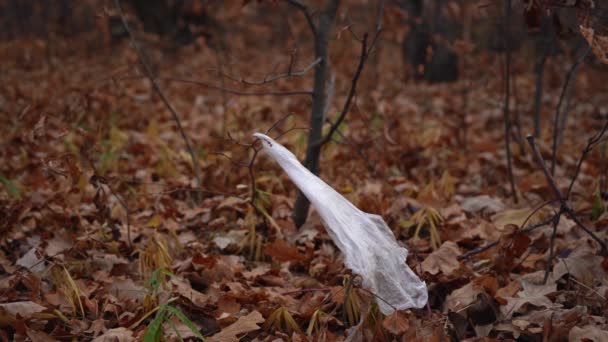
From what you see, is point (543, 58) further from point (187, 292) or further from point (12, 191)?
point (12, 191)

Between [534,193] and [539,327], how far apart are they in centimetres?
138

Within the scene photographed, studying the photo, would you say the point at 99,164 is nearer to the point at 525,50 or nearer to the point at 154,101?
the point at 154,101

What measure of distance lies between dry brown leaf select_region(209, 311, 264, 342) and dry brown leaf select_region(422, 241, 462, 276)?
0.60 m

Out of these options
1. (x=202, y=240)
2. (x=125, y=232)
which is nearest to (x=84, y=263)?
(x=125, y=232)

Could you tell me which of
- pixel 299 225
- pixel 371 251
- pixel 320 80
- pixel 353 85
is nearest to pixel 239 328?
pixel 371 251

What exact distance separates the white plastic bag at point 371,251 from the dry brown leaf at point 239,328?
1.19ft

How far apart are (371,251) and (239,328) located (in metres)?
0.47

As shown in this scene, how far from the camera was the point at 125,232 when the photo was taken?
8.00 feet

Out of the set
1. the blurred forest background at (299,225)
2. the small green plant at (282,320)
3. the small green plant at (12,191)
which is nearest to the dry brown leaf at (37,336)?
the blurred forest background at (299,225)

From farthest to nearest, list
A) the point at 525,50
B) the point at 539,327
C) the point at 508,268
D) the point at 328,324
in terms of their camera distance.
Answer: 1. the point at 525,50
2. the point at 508,268
3. the point at 328,324
4. the point at 539,327

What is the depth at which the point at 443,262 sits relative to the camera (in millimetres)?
1889

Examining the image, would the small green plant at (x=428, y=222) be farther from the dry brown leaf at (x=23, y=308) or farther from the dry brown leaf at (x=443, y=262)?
the dry brown leaf at (x=23, y=308)

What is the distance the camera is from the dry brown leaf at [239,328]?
63.7 inches

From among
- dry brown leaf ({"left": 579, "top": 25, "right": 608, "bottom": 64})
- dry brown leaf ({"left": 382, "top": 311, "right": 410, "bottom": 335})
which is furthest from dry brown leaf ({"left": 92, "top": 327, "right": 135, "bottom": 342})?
dry brown leaf ({"left": 579, "top": 25, "right": 608, "bottom": 64})
